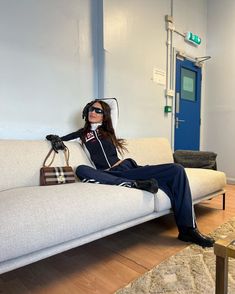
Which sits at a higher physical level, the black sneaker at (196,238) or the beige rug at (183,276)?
the black sneaker at (196,238)

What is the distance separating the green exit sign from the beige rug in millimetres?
3188

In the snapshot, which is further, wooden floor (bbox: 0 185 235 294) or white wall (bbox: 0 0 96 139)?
white wall (bbox: 0 0 96 139)

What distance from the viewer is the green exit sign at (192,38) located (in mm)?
3852

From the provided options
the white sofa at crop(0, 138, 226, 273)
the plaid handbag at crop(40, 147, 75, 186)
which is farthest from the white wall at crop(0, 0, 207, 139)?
the plaid handbag at crop(40, 147, 75, 186)

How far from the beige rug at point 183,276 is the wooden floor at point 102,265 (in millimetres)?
70

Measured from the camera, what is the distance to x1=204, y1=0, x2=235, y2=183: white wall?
4.10m

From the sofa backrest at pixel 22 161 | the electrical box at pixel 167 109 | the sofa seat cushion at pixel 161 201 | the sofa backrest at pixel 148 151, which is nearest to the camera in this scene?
the sofa backrest at pixel 22 161

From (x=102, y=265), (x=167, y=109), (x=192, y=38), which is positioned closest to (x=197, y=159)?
(x=167, y=109)

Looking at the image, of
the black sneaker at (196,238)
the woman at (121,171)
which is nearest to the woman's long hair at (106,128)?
the woman at (121,171)

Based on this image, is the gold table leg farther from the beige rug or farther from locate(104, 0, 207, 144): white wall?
locate(104, 0, 207, 144): white wall

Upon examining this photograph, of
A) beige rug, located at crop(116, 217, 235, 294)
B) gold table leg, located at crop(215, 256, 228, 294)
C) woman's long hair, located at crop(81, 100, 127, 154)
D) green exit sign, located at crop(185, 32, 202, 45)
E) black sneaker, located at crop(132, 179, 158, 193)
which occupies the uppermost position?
green exit sign, located at crop(185, 32, 202, 45)

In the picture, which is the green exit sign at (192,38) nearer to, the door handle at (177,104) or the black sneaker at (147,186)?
the door handle at (177,104)

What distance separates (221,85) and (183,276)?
3585mm

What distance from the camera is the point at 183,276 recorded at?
4.60 ft
